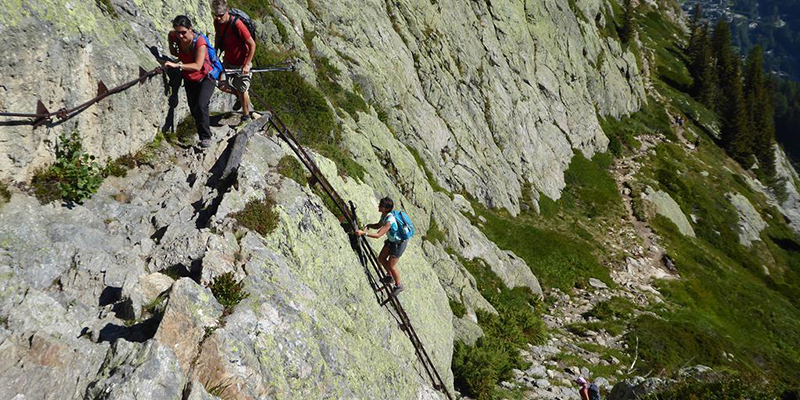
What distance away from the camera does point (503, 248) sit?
30234 millimetres

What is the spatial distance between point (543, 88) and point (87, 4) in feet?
156

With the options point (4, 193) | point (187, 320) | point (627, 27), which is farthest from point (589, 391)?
point (627, 27)

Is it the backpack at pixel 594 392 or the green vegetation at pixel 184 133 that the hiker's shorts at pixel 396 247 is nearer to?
the green vegetation at pixel 184 133

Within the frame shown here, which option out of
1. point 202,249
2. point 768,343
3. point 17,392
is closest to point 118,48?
point 202,249

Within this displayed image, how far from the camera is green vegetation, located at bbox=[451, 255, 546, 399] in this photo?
1667 cm

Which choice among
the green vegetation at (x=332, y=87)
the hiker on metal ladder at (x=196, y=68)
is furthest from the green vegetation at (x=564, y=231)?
the hiker on metal ladder at (x=196, y=68)

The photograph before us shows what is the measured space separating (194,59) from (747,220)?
69.7 m

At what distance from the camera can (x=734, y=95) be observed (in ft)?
298

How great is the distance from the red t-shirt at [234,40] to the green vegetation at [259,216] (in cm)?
459

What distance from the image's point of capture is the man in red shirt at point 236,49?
11.6m

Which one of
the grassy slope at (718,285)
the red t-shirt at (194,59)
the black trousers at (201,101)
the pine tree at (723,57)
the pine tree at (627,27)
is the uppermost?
the pine tree at (723,57)

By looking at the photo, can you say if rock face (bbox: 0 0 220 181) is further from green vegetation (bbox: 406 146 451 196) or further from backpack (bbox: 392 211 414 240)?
green vegetation (bbox: 406 146 451 196)

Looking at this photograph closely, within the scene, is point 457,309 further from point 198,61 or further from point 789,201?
point 789,201

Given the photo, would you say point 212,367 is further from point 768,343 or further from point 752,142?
point 752,142
